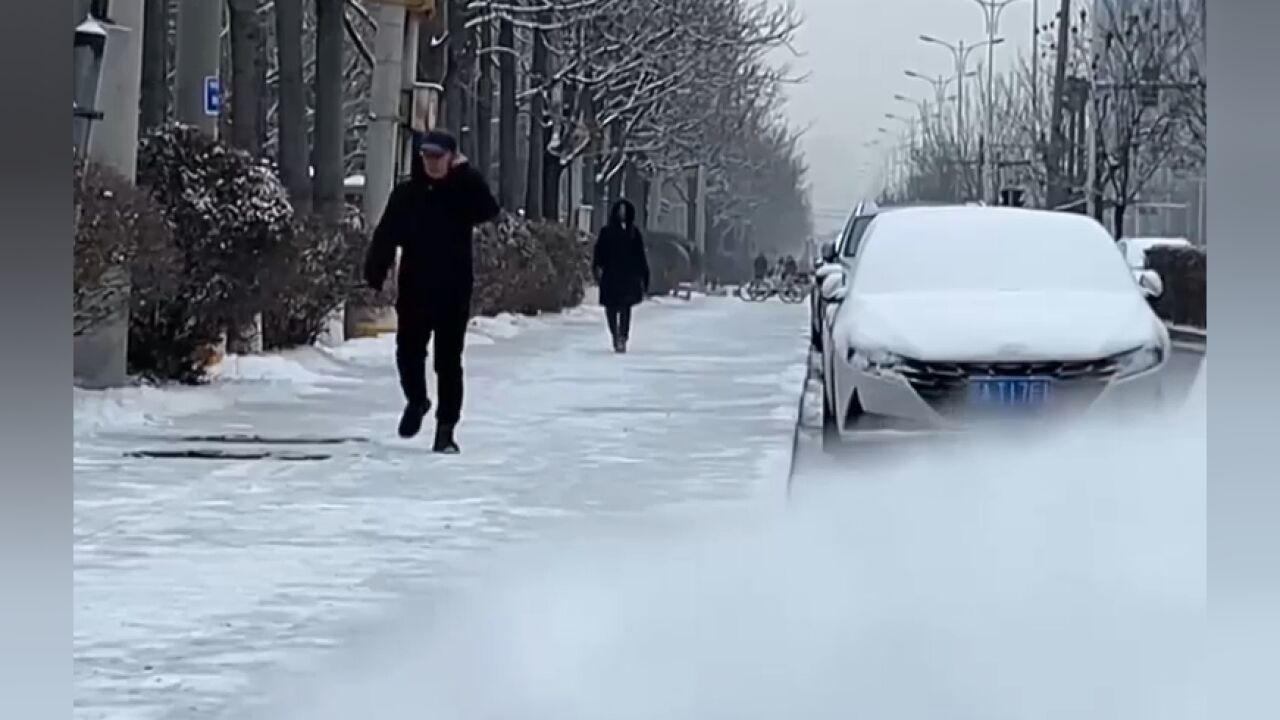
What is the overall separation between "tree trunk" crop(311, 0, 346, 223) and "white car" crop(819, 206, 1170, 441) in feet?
8.64

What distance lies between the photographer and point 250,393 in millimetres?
9633

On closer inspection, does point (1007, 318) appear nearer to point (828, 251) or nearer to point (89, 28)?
point (828, 251)

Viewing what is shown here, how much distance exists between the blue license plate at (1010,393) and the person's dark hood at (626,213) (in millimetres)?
1093

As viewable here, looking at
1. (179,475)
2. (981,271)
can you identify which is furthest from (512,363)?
(981,271)

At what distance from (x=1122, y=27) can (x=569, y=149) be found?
180 cm

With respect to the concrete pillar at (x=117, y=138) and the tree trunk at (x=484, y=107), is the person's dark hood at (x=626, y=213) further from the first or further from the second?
the concrete pillar at (x=117, y=138)

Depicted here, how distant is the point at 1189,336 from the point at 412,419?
8.29 feet

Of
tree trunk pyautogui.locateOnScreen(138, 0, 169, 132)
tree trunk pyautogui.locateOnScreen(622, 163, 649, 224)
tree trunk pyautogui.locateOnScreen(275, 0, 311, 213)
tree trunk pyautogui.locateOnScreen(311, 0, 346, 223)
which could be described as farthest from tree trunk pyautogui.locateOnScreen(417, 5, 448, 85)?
tree trunk pyautogui.locateOnScreen(138, 0, 169, 132)

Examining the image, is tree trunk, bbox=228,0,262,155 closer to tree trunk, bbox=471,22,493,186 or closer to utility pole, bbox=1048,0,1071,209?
tree trunk, bbox=471,22,493,186

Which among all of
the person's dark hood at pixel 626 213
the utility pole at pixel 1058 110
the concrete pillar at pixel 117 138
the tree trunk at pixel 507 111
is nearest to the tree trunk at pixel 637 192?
the person's dark hood at pixel 626 213

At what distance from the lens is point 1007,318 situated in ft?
20.5

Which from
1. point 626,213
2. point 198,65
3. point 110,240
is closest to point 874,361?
point 626,213

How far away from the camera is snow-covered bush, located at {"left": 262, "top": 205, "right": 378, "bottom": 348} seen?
8.39m

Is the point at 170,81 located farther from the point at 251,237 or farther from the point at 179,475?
the point at 179,475
